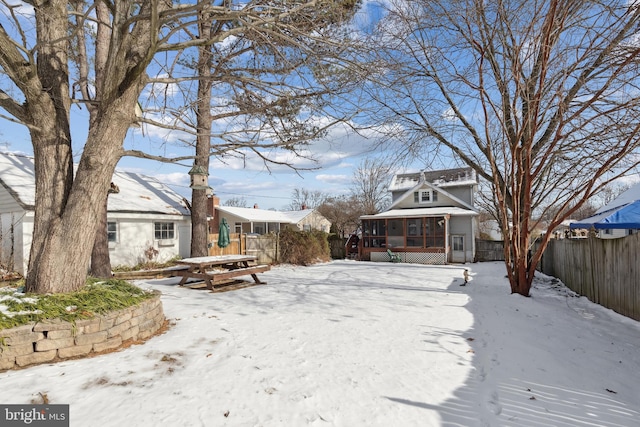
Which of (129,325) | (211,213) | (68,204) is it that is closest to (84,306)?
(129,325)

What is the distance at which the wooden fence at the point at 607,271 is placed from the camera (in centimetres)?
566

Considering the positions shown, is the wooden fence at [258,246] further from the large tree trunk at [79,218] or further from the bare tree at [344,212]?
the bare tree at [344,212]

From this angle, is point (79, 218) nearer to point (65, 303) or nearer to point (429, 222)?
point (65, 303)

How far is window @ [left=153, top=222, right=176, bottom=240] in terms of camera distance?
46.3 feet

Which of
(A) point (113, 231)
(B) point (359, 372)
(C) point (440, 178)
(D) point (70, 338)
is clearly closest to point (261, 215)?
(C) point (440, 178)

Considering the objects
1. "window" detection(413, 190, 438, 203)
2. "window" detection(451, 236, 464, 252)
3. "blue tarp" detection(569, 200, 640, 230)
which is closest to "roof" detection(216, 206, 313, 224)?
"window" detection(413, 190, 438, 203)

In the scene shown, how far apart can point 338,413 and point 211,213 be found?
21.9m

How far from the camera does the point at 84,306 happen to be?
4.24 meters

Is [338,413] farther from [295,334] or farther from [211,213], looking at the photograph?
[211,213]

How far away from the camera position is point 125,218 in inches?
511

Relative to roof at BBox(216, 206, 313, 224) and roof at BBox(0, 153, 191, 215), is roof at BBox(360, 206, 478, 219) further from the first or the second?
roof at BBox(0, 153, 191, 215)

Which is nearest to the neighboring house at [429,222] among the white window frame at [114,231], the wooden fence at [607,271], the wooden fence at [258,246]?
the wooden fence at [258,246]

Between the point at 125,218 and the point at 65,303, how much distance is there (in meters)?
9.77

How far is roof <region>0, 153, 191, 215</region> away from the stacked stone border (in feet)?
26.2
